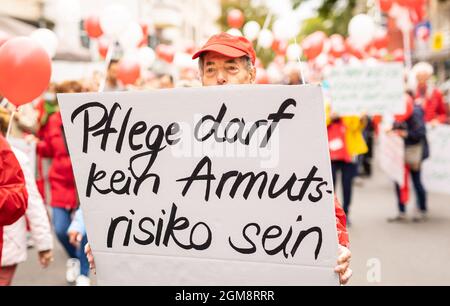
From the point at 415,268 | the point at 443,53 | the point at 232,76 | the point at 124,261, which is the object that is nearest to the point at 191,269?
the point at 124,261

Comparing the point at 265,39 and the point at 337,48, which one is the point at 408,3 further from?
the point at 337,48

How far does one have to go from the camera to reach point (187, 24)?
1341 inches

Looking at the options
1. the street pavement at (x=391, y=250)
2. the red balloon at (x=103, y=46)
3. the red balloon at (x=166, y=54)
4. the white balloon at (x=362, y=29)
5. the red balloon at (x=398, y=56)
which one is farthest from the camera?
the red balloon at (x=398, y=56)

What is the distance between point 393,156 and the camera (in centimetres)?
726

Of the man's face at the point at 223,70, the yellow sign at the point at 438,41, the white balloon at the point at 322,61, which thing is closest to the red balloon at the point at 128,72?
the man's face at the point at 223,70

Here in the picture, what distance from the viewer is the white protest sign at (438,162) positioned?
23.3 ft

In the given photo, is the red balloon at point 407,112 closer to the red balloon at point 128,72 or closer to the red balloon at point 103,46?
the red balloon at point 128,72

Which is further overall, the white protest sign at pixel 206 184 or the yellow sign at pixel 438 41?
the yellow sign at pixel 438 41

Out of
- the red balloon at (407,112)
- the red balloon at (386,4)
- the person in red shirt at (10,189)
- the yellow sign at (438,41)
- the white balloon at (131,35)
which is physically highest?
the yellow sign at (438,41)

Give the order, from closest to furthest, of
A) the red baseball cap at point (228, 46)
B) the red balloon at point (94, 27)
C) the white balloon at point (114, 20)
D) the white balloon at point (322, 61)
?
the red baseball cap at point (228, 46) < the white balloon at point (114, 20) < the red balloon at point (94, 27) < the white balloon at point (322, 61)

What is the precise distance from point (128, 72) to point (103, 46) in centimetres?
387

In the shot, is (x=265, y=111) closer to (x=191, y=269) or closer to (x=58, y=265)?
(x=191, y=269)

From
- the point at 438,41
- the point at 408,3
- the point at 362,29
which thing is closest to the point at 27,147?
the point at 362,29

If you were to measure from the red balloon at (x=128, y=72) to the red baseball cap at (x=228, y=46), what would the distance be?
4.76m
